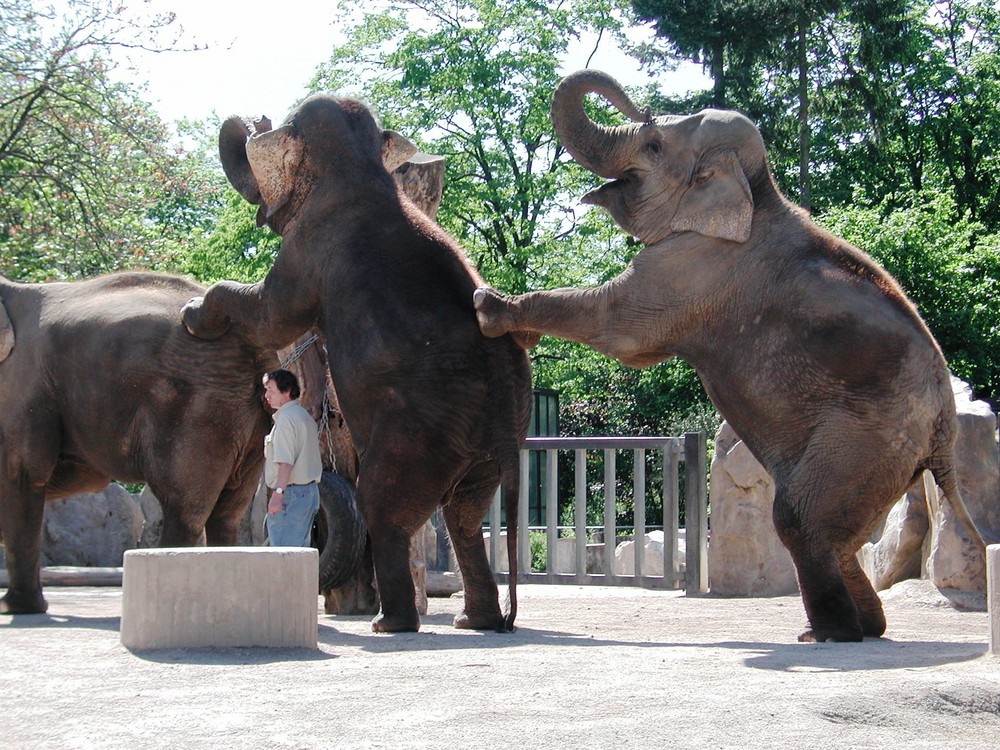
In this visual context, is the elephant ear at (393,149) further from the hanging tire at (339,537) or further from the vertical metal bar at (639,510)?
the vertical metal bar at (639,510)

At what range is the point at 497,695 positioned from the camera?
4762 millimetres

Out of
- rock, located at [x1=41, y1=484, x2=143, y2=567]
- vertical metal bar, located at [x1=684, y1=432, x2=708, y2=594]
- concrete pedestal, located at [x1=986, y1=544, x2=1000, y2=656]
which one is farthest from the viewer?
rock, located at [x1=41, y1=484, x2=143, y2=567]

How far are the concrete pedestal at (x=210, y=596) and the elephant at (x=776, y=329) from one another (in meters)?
2.07

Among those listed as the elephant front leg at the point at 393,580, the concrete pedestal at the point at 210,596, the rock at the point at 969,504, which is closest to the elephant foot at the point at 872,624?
the elephant front leg at the point at 393,580

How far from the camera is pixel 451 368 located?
24.2 feet

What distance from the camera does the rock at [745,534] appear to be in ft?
40.2

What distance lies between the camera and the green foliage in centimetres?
2633

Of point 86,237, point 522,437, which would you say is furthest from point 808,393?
point 86,237

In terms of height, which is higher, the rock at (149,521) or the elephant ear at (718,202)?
the elephant ear at (718,202)

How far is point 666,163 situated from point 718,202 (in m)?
0.51

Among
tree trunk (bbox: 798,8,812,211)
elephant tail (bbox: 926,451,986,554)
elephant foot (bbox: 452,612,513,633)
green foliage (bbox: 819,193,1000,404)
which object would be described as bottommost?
elephant foot (bbox: 452,612,513,633)

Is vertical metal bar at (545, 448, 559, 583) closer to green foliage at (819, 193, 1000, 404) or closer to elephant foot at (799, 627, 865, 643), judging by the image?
elephant foot at (799, 627, 865, 643)

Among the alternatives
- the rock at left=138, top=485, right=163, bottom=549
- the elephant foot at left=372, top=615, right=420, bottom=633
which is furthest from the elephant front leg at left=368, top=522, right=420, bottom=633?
the rock at left=138, top=485, right=163, bottom=549

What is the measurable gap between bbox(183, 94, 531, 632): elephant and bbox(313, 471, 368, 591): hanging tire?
1.45 metres
